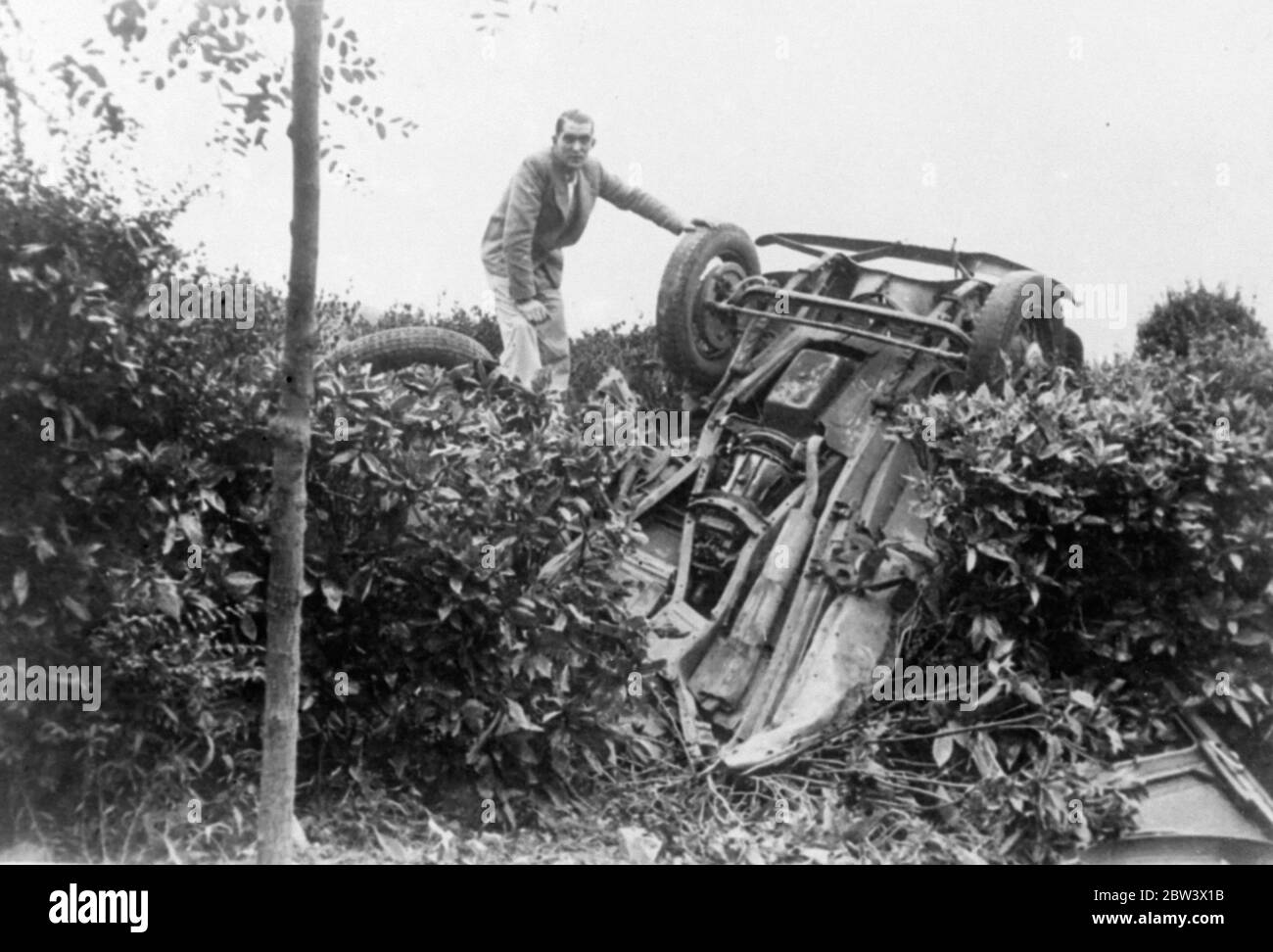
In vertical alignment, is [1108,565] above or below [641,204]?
below

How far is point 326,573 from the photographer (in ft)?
15.7

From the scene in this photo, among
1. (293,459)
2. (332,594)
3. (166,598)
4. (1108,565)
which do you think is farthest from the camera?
(1108,565)

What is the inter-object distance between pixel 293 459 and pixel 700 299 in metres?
4.29

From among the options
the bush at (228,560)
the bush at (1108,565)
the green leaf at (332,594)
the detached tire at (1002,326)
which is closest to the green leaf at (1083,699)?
the bush at (1108,565)

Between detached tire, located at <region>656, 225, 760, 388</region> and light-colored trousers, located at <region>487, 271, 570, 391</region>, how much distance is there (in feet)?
2.05

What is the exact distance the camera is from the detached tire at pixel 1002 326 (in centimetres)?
659

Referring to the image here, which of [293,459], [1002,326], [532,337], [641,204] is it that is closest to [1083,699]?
[1002,326]

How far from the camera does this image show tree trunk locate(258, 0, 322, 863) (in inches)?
141

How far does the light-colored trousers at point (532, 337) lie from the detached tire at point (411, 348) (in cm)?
47

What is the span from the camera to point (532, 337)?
7430mm

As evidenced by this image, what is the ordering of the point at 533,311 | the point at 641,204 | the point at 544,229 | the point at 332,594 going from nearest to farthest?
the point at 332,594, the point at 533,311, the point at 544,229, the point at 641,204

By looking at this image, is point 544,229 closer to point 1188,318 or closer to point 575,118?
point 575,118

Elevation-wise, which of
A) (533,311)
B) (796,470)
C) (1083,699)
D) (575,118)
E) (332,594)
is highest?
(575,118)

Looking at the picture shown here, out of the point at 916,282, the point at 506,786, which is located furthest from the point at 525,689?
the point at 916,282
